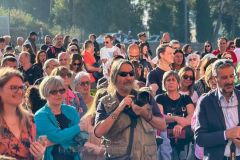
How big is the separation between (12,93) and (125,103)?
1.13 metres

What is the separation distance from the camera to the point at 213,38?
64.3 m

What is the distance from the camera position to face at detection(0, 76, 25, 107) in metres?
7.41

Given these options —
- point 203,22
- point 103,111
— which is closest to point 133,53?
point 103,111

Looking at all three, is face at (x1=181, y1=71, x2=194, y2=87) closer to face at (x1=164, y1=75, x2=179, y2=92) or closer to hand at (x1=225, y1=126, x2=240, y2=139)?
face at (x1=164, y1=75, x2=179, y2=92)

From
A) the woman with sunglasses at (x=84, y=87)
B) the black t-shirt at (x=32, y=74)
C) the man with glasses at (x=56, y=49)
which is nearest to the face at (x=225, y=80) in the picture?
the woman with sunglasses at (x=84, y=87)

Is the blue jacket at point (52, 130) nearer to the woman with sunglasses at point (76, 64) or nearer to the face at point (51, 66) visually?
the face at point (51, 66)

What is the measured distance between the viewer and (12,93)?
7406mm

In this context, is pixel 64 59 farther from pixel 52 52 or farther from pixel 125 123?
pixel 125 123

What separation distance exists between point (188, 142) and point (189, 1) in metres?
56.2

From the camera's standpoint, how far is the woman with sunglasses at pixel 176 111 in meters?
11.1

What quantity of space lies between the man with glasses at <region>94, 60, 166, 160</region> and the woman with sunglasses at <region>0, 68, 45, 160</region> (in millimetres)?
912

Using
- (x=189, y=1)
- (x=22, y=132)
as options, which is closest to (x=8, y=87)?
(x=22, y=132)

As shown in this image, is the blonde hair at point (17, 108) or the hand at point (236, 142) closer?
the blonde hair at point (17, 108)

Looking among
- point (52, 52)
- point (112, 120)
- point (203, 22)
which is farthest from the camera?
point (203, 22)
